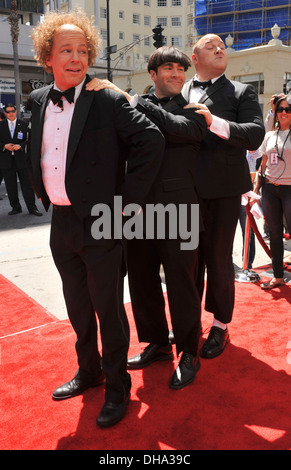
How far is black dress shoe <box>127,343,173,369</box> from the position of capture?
296 centimetres

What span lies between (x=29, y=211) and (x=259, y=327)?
6.13 metres

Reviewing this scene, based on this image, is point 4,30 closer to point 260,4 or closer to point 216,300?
point 260,4

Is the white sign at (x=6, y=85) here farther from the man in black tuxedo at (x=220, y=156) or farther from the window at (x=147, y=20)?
the window at (x=147, y=20)

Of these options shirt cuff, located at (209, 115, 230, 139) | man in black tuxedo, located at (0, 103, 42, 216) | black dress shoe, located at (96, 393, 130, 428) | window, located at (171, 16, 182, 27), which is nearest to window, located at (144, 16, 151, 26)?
window, located at (171, 16, 182, 27)

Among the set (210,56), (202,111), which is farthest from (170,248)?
(210,56)

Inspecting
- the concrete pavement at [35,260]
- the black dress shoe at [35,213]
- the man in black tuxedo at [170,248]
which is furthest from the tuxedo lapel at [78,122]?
the black dress shoe at [35,213]

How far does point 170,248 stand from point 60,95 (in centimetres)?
107

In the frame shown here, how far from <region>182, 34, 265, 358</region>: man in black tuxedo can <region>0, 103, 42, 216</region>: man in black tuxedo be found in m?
5.96

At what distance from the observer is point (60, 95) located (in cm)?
223

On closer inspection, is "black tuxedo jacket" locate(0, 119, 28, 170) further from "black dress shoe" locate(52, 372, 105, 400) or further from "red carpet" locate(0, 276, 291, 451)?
"black dress shoe" locate(52, 372, 105, 400)

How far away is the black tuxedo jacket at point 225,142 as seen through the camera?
2.79m

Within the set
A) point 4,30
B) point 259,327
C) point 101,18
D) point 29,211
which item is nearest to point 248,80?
point 4,30

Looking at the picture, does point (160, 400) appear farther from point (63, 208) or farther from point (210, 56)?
point (210, 56)
